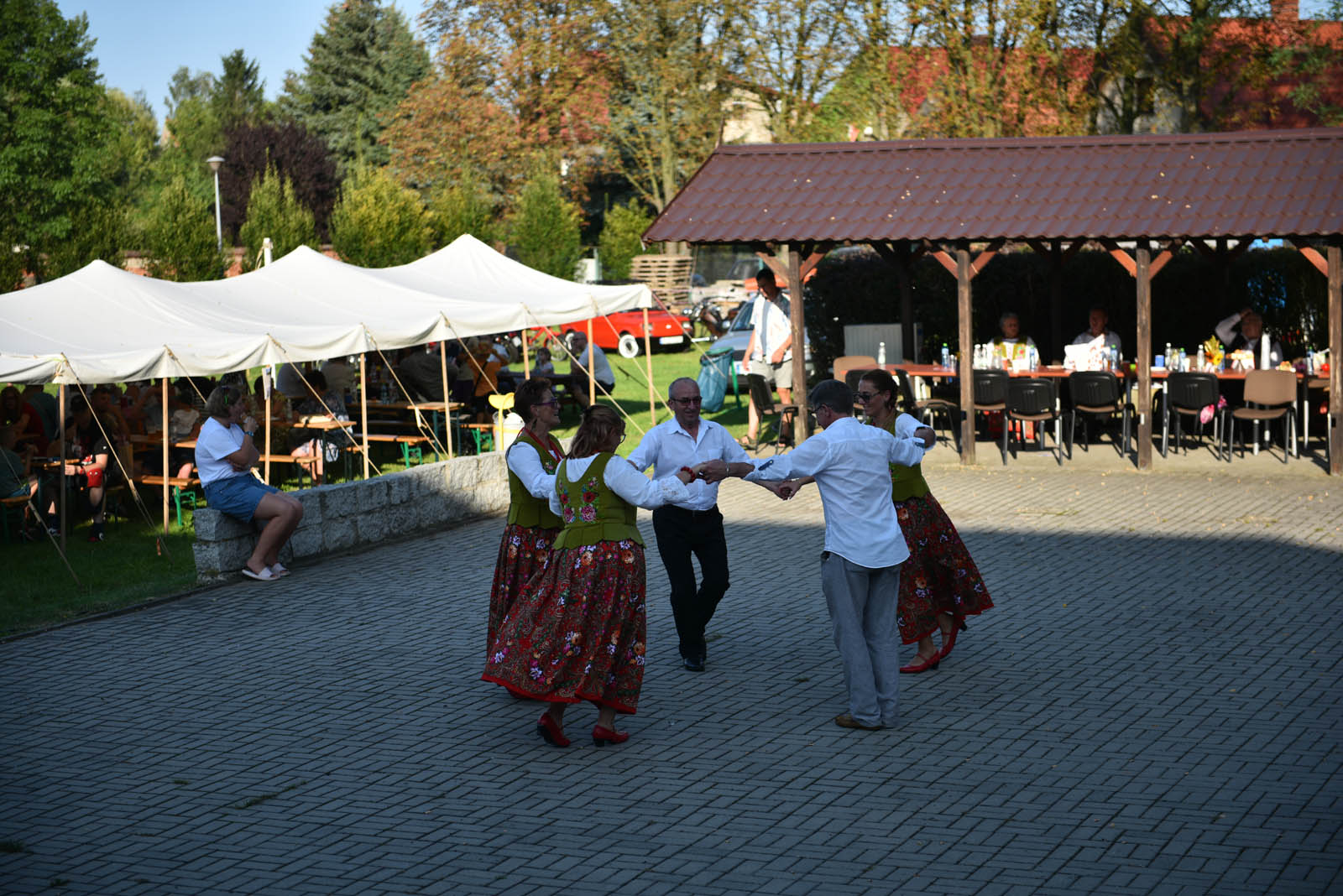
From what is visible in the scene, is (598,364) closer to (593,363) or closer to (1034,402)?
(593,363)

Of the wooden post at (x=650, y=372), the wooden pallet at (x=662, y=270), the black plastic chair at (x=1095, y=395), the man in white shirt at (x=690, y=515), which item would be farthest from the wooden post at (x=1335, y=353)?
the wooden pallet at (x=662, y=270)

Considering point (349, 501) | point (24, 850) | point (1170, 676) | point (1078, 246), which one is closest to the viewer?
point (24, 850)

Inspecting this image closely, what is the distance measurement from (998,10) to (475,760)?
22865mm

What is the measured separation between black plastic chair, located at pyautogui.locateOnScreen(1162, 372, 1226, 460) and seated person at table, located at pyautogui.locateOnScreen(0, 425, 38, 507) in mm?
11419

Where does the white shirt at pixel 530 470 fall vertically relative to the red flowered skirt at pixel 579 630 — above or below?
above

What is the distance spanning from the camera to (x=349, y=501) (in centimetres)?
1162

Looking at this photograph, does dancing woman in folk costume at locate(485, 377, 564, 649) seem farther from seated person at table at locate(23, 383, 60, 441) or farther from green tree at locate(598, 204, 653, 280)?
→ green tree at locate(598, 204, 653, 280)

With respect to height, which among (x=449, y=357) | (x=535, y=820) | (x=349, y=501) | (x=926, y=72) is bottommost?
(x=535, y=820)

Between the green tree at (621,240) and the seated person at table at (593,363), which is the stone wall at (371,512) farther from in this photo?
the green tree at (621,240)

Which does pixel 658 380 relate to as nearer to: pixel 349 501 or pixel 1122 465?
pixel 1122 465

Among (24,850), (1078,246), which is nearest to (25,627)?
(24,850)

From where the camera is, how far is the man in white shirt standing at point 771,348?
54.4ft

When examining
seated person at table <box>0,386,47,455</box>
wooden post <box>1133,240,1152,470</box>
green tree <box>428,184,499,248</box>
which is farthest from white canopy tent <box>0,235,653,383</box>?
green tree <box>428,184,499,248</box>

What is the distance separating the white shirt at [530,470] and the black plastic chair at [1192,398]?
32.2ft
